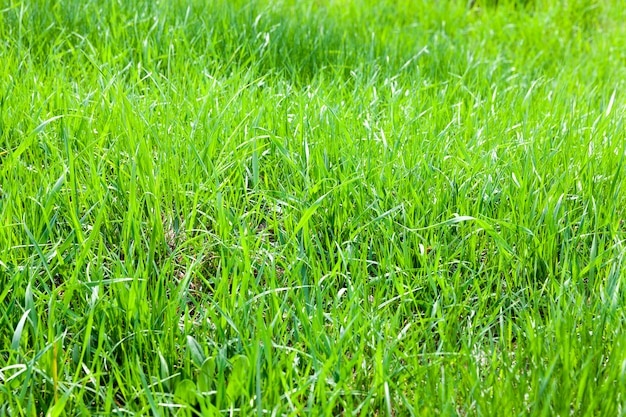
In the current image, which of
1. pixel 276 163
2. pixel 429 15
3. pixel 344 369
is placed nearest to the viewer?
pixel 344 369

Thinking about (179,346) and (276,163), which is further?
(276,163)

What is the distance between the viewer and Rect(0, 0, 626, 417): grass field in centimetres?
174

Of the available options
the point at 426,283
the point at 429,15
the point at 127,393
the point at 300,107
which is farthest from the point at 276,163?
the point at 429,15

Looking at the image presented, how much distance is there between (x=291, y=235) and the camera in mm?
2279

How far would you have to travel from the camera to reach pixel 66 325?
1959 millimetres

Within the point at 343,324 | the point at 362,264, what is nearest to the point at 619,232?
the point at 362,264

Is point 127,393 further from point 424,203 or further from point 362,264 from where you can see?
point 424,203

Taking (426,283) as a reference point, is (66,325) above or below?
below

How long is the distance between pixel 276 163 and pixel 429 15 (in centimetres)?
276

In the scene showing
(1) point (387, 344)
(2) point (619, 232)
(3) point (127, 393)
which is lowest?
(3) point (127, 393)

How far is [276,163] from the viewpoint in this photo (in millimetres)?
2666

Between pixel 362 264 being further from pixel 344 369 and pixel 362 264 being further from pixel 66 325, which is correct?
pixel 66 325

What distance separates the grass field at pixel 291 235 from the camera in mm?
1739

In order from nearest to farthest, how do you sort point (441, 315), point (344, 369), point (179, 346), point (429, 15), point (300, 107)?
point (344, 369), point (179, 346), point (441, 315), point (300, 107), point (429, 15)
